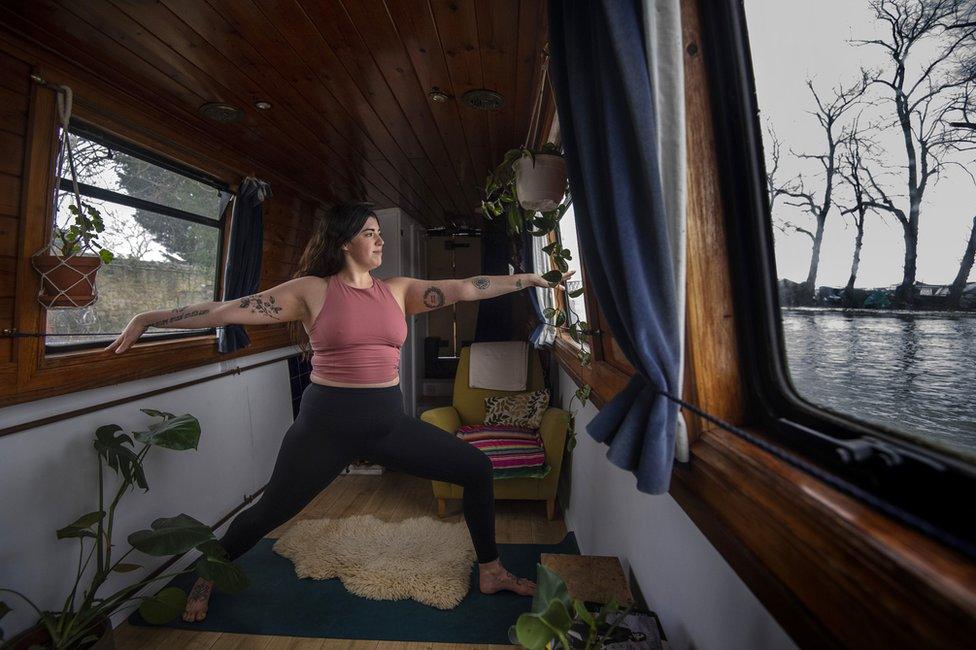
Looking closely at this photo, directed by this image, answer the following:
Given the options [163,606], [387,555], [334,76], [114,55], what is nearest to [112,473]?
[163,606]

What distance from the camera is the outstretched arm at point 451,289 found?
190 centimetres

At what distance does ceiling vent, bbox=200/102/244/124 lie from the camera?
7.08ft

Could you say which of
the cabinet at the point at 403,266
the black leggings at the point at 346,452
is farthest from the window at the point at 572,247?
the cabinet at the point at 403,266

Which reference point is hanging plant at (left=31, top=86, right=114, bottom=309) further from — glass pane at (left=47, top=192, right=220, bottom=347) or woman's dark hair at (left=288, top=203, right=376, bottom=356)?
woman's dark hair at (left=288, top=203, right=376, bottom=356)

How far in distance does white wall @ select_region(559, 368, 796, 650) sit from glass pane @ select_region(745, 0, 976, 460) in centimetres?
37

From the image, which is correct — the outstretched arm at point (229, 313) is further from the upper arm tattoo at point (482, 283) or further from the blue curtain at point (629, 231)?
the blue curtain at point (629, 231)

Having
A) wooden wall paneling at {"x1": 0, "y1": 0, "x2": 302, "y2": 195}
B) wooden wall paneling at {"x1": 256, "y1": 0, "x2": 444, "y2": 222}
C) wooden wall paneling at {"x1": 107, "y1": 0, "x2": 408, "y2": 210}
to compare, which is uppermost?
wooden wall paneling at {"x1": 256, "y1": 0, "x2": 444, "y2": 222}

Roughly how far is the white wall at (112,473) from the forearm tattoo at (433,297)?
1470 mm

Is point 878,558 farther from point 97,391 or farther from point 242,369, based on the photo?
point 242,369

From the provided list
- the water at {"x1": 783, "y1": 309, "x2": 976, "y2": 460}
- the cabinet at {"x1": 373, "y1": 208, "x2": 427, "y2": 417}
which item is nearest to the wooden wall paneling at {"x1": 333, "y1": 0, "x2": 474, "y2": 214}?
the cabinet at {"x1": 373, "y1": 208, "x2": 427, "y2": 417}

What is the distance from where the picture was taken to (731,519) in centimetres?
73

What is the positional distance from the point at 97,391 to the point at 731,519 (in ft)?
8.02

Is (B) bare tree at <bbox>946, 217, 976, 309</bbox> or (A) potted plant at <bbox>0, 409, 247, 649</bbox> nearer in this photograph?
(B) bare tree at <bbox>946, 217, 976, 309</bbox>

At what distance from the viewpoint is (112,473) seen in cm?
194
